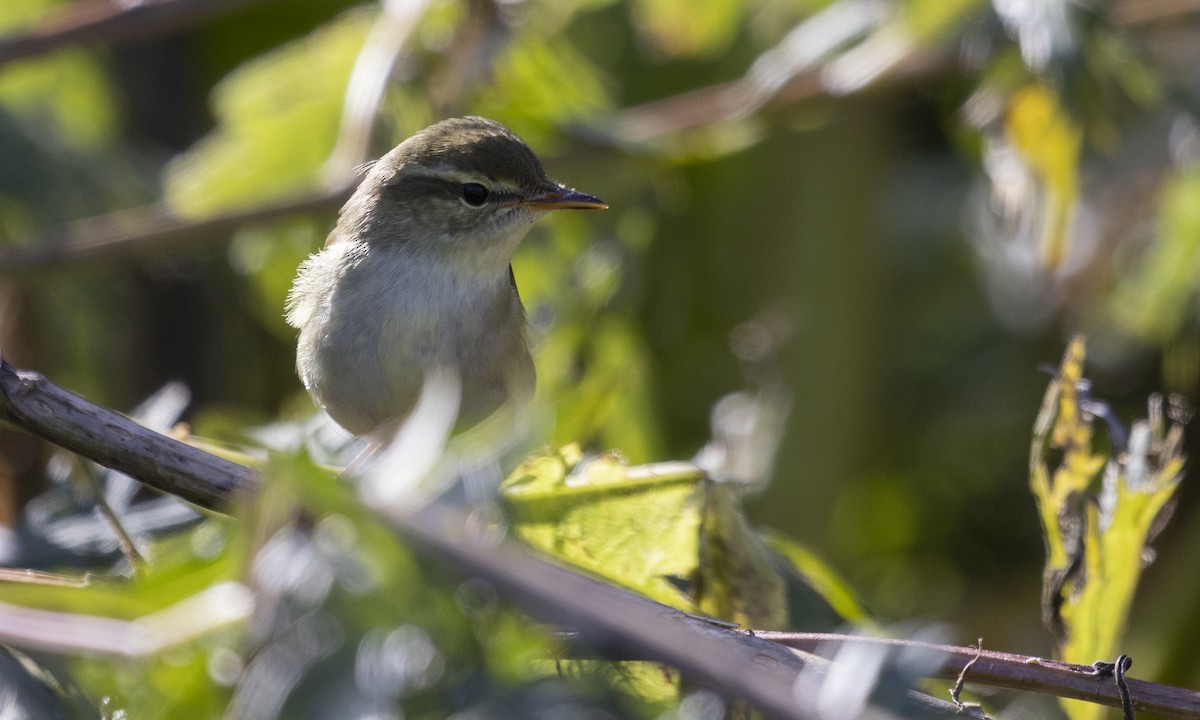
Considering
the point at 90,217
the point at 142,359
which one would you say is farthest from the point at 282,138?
the point at 142,359

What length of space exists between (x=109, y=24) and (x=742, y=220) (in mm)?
2103

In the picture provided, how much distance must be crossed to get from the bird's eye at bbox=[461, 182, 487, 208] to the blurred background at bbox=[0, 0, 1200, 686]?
354mm

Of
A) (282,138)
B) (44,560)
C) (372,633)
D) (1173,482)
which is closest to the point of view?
(372,633)

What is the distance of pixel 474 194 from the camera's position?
2.88 metres

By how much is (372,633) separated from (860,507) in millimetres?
3617

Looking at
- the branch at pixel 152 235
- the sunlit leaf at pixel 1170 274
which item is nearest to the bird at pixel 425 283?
the branch at pixel 152 235

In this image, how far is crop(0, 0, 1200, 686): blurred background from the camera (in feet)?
10.4

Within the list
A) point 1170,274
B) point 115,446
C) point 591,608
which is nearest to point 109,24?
point 115,446

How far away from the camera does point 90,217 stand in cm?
372

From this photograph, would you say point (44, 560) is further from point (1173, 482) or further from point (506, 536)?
point (1173, 482)

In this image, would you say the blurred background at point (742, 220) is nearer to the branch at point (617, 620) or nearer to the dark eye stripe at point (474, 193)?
the dark eye stripe at point (474, 193)

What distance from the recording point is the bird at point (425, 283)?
8.45 ft

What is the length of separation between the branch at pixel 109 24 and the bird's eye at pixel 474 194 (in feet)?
2.77

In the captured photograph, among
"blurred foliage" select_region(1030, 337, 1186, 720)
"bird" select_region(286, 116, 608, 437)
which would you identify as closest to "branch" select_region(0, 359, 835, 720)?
"blurred foliage" select_region(1030, 337, 1186, 720)
